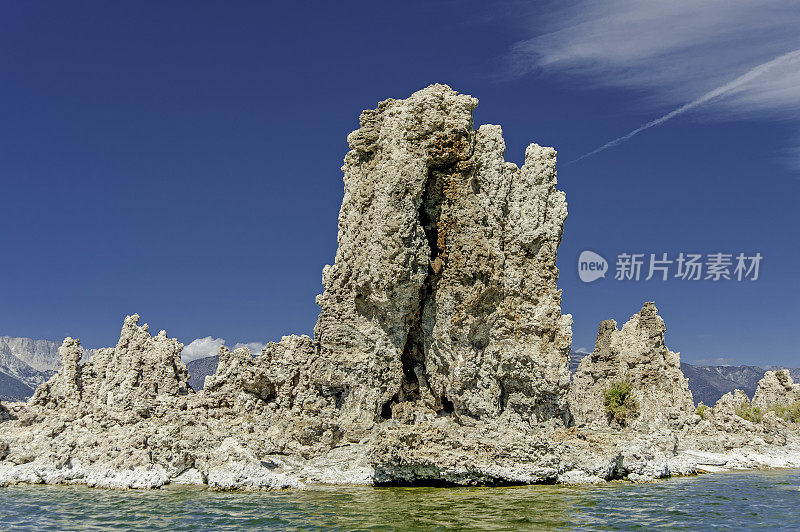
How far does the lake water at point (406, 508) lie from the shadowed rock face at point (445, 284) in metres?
4.94

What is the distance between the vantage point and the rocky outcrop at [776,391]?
5618 centimetres

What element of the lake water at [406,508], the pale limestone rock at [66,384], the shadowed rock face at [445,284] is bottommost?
the lake water at [406,508]

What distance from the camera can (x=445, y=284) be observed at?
2759 centimetres

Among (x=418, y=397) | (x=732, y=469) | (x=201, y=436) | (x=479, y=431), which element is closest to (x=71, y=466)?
(x=201, y=436)

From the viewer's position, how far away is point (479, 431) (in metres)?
24.8

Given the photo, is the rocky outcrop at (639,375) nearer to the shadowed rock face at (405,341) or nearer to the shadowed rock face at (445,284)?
the shadowed rock face at (445,284)

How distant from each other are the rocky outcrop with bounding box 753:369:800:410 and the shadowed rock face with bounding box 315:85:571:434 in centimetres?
3927

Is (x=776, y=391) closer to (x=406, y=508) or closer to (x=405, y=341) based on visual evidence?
(x=405, y=341)

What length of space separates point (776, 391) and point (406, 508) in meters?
50.7

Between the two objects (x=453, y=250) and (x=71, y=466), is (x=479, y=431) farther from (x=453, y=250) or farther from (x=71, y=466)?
(x=71, y=466)

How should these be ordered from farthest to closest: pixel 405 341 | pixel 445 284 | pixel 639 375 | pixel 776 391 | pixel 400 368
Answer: pixel 776 391
pixel 639 375
pixel 405 341
pixel 400 368
pixel 445 284

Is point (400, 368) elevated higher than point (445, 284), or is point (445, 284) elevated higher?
point (445, 284)

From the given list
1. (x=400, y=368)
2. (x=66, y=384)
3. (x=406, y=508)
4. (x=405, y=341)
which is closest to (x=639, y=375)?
(x=405, y=341)

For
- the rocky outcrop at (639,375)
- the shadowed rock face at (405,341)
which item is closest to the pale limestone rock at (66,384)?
the shadowed rock face at (405,341)
